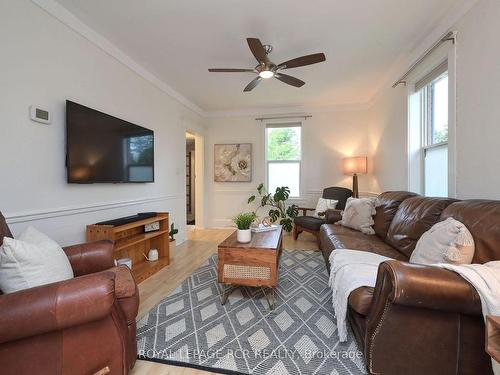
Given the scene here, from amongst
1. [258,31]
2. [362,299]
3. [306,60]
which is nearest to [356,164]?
[306,60]

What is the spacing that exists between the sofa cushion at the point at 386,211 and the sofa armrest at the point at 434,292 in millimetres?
1487

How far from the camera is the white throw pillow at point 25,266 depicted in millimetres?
999

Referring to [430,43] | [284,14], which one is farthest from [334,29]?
[430,43]

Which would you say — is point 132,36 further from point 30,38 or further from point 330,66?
point 330,66

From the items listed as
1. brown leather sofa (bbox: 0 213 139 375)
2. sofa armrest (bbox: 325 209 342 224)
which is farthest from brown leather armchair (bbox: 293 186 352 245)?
brown leather sofa (bbox: 0 213 139 375)

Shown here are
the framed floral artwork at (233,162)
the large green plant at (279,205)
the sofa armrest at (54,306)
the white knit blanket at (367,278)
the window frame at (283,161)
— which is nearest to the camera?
the sofa armrest at (54,306)

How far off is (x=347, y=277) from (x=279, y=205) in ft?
9.94

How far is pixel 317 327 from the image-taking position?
1.66 m

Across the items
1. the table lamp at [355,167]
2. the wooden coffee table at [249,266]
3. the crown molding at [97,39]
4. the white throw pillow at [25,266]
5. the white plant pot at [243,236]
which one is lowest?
the wooden coffee table at [249,266]

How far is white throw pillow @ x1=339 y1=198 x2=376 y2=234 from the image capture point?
2645 mm

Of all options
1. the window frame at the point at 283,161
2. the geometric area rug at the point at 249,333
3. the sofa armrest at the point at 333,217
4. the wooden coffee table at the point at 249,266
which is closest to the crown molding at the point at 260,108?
the window frame at the point at 283,161

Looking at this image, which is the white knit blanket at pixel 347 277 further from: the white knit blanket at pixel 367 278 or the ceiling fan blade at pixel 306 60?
the ceiling fan blade at pixel 306 60

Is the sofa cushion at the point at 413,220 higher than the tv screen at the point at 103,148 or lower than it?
lower

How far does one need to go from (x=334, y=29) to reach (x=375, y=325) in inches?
99.1
